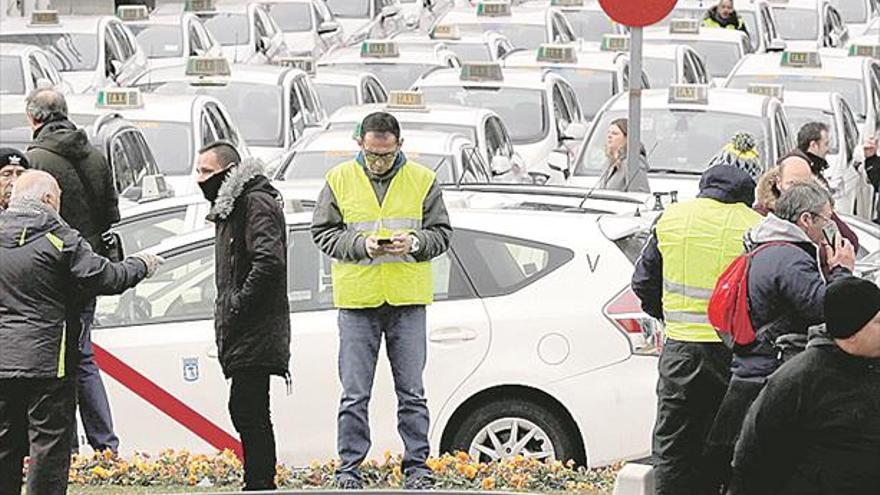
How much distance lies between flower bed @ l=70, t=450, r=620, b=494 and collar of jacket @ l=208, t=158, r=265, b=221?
4.19 feet

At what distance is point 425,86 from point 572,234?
1127 centimetres

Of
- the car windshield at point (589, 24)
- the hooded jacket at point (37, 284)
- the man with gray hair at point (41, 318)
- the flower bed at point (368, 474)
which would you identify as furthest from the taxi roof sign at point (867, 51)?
the hooded jacket at point (37, 284)

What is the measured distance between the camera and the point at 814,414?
673 centimetres

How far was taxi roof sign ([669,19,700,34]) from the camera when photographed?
28.4 metres

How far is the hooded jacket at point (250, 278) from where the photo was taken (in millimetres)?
9508

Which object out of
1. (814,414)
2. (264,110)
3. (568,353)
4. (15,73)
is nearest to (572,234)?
(568,353)

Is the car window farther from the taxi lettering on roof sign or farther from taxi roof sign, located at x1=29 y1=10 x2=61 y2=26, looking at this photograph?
taxi roof sign, located at x1=29 y1=10 x2=61 y2=26

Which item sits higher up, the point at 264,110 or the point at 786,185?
the point at 786,185

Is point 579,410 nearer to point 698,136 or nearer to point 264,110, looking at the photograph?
point 698,136

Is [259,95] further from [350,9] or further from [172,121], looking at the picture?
[350,9]

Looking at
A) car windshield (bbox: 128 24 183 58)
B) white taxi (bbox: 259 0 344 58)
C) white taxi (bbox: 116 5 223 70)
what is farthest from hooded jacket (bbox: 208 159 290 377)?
white taxi (bbox: 259 0 344 58)

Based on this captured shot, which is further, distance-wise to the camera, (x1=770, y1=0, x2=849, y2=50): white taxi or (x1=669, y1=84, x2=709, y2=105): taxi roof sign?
(x1=770, y1=0, x2=849, y2=50): white taxi

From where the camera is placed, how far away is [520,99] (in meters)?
Answer: 21.9

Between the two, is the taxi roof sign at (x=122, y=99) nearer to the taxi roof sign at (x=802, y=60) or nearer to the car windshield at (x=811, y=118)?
the car windshield at (x=811, y=118)
